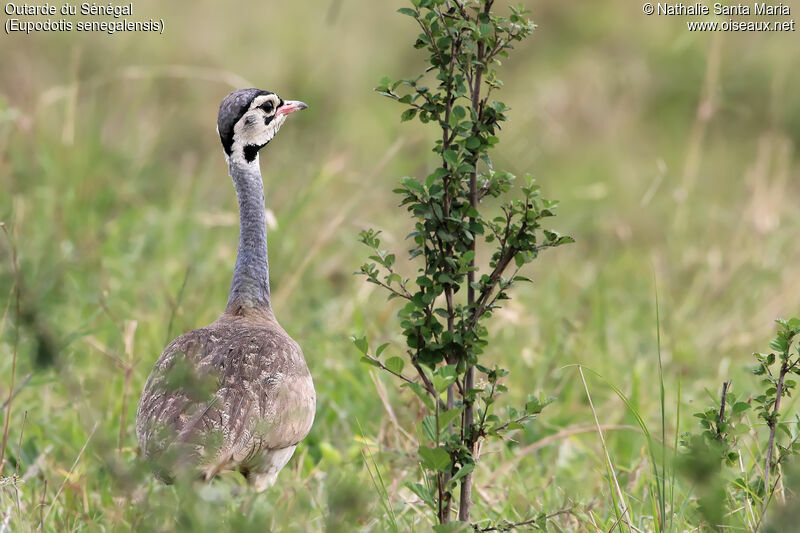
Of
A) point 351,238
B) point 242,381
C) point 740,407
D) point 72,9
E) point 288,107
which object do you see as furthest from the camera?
point 72,9

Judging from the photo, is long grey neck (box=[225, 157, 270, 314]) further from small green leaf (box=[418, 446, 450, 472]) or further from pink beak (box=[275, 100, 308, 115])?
small green leaf (box=[418, 446, 450, 472])

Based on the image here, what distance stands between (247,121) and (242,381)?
1.23 meters

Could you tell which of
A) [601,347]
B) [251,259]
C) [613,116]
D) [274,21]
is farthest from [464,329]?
[274,21]

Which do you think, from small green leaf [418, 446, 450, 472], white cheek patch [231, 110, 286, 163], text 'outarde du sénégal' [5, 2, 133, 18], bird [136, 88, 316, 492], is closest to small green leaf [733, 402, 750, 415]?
small green leaf [418, 446, 450, 472]

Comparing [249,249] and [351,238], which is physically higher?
[351,238]

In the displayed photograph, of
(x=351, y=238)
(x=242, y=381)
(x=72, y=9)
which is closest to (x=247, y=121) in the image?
(x=242, y=381)

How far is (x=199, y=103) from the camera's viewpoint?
30.3ft

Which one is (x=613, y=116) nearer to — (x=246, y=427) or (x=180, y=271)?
(x=180, y=271)

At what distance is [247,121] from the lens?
14.3 feet

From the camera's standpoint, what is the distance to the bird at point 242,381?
333cm

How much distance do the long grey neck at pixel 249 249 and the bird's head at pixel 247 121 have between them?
6 cm

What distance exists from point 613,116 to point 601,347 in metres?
4.35

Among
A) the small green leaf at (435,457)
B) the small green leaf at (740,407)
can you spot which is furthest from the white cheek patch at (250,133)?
the small green leaf at (740,407)

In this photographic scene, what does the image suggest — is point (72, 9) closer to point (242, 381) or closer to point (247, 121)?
point (247, 121)
